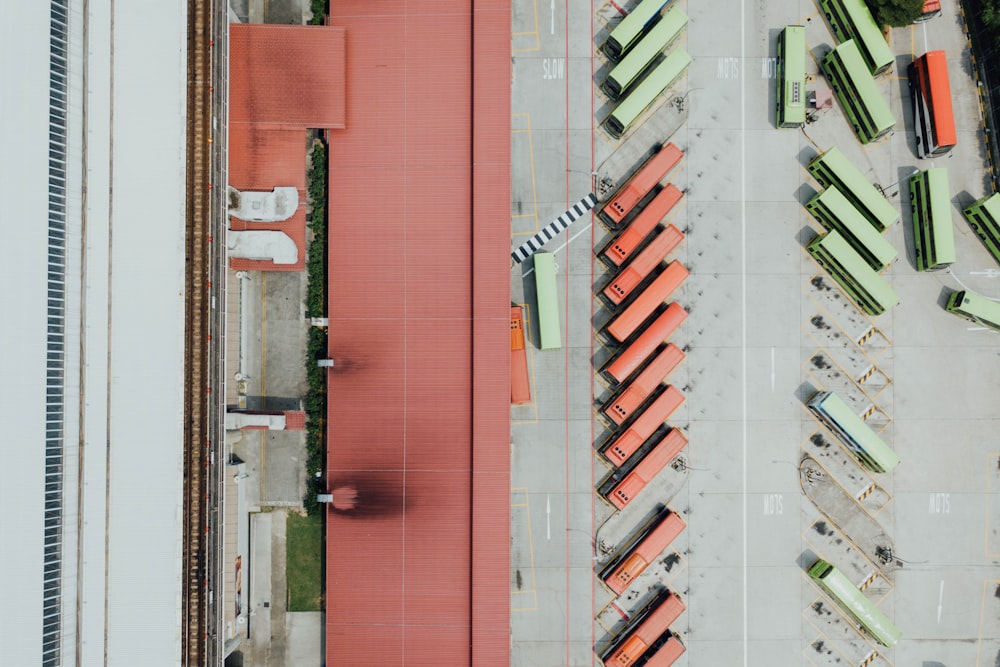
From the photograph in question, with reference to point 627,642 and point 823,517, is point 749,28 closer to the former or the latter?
point 823,517

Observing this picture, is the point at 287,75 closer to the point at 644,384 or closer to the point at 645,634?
the point at 644,384

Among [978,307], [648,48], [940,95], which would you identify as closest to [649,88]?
[648,48]

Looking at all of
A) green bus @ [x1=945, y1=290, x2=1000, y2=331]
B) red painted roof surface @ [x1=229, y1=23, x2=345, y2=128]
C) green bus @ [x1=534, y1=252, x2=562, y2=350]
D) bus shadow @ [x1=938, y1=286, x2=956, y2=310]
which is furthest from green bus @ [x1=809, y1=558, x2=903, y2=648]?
red painted roof surface @ [x1=229, y1=23, x2=345, y2=128]

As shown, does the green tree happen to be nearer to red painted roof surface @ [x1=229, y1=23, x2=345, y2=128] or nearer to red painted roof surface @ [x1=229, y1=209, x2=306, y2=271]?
red painted roof surface @ [x1=229, y1=23, x2=345, y2=128]

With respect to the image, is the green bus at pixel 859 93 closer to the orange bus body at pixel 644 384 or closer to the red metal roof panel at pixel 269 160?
the orange bus body at pixel 644 384

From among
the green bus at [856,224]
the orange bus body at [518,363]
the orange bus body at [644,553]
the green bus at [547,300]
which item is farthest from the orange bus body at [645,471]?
the green bus at [856,224]

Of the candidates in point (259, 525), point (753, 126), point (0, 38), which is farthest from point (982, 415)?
point (0, 38)
